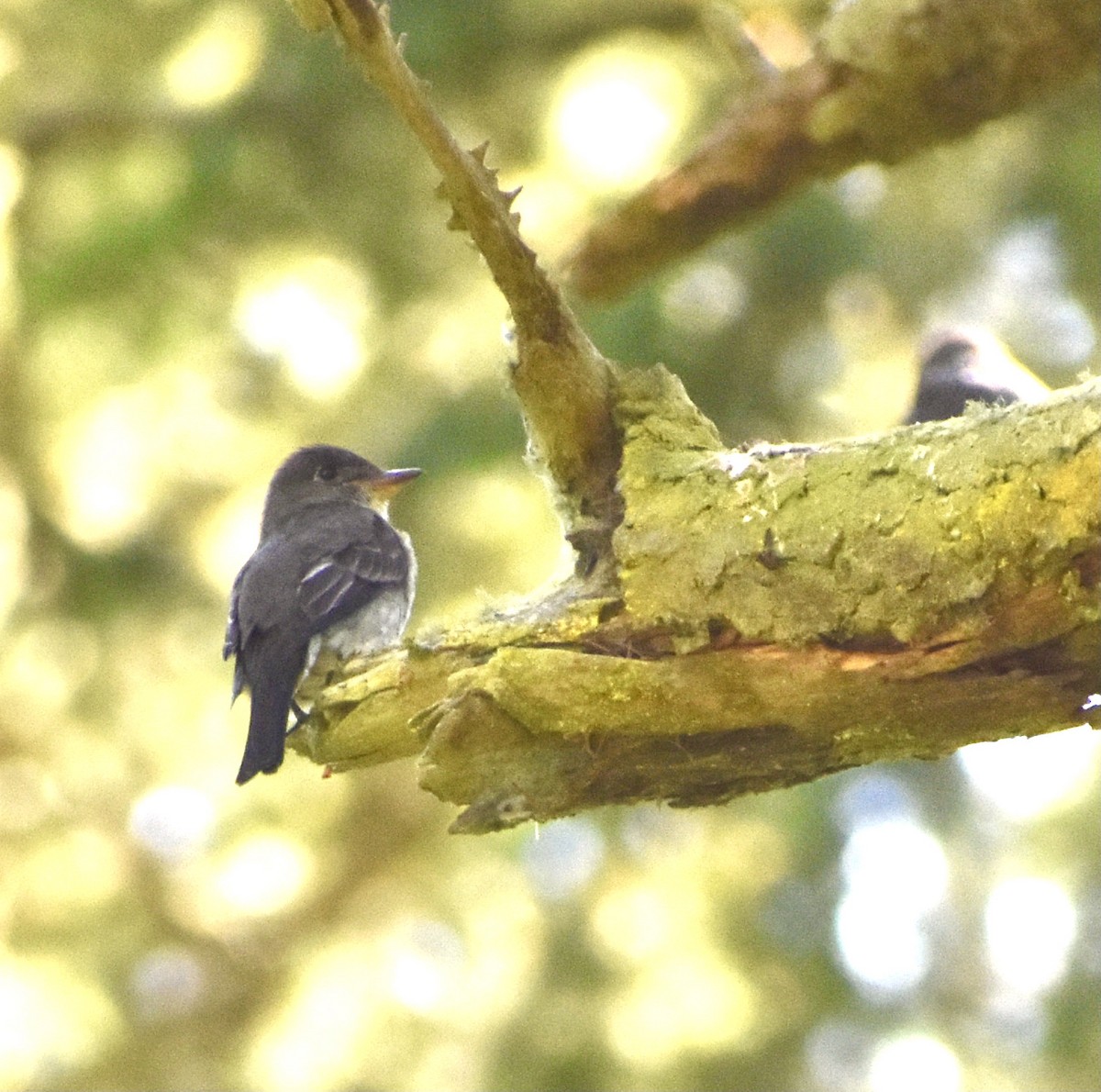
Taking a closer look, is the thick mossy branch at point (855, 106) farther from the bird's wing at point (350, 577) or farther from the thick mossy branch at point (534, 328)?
the thick mossy branch at point (534, 328)

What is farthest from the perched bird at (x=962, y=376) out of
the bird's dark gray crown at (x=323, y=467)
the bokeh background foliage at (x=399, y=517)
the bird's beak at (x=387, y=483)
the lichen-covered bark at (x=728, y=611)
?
the lichen-covered bark at (x=728, y=611)

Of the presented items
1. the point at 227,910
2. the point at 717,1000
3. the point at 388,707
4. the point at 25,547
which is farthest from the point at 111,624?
the point at 388,707

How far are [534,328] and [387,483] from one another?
1986mm

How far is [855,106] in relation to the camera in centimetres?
420

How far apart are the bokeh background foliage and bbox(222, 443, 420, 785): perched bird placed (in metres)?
0.24

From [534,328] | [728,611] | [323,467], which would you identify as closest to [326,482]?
[323,467]

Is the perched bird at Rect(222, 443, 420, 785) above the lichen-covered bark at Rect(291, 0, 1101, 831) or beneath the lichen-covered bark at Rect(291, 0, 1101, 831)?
above

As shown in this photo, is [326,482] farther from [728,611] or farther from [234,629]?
[728,611]

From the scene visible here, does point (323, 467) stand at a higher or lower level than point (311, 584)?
higher

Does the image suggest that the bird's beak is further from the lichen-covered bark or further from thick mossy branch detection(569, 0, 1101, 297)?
the lichen-covered bark

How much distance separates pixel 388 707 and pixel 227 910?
13.0 ft

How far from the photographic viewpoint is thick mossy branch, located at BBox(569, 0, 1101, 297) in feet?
13.2

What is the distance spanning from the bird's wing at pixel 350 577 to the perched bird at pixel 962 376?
4.74 feet

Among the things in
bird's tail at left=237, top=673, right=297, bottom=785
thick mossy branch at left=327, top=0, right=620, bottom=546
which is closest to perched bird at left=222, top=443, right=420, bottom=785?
bird's tail at left=237, top=673, right=297, bottom=785
